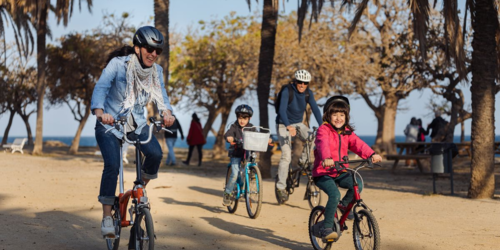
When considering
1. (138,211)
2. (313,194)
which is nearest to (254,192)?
(313,194)

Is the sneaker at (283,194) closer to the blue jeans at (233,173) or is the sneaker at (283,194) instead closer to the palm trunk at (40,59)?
the blue jeans at (233,173)

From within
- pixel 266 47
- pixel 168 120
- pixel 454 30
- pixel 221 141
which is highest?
pixel 266 47

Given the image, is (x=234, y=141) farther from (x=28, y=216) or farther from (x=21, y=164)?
(x=21, y=164)

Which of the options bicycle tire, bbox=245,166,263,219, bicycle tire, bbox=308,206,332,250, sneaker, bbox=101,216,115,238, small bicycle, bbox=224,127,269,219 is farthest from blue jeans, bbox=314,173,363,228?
bicycle tire, bbox=245,166,263,219

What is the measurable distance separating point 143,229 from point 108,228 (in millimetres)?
422

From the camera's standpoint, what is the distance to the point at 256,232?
26.1ft

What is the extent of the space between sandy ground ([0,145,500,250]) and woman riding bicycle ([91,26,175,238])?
4.02ft

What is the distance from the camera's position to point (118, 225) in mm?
5656

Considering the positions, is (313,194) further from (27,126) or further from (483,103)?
(27,126)

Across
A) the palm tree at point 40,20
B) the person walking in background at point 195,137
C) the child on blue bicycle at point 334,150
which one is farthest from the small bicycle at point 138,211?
the palm tree at point 40,20

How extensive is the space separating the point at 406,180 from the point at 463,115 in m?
12.6

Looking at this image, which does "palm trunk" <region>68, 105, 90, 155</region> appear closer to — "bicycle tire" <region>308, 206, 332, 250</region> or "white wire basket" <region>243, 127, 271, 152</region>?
"white wire basket" <region>243, 127, 271, 152</region>

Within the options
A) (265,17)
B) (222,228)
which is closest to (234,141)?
(222,228)

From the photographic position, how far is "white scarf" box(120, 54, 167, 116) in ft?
19.0
